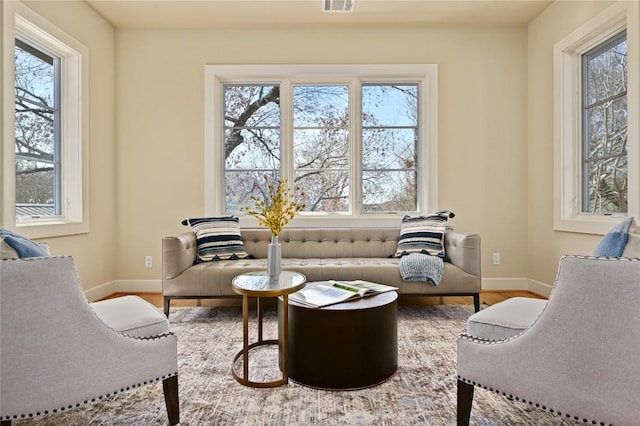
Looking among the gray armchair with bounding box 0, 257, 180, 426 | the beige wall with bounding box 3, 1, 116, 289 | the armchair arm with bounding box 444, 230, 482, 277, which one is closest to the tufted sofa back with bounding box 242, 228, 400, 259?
the armchair arm with bounding box 444, 230, 482, 277

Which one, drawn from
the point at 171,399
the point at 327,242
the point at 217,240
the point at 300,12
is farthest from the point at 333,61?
the point at 171,399

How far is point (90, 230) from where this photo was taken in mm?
3449

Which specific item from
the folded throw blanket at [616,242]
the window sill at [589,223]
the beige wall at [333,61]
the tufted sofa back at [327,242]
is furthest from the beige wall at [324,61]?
the folded throw blanket at [616,242]

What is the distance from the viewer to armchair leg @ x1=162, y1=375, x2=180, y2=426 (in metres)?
1.50

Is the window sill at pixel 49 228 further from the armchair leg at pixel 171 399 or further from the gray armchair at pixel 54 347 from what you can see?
the armchair leg at pixel 171 399

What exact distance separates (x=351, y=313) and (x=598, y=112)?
9.77ft

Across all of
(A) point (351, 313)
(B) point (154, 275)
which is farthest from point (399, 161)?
(B) point (154, 275)

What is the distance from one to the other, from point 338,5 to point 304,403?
3246 millimetres

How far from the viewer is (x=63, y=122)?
3291mm

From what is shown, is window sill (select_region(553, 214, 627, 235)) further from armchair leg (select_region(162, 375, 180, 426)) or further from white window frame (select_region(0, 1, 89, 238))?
white window frame (select_region(0, 1, 89, 238))

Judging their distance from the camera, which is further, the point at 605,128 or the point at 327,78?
the point at 327,78

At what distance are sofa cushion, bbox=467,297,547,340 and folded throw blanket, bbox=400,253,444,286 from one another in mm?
1263

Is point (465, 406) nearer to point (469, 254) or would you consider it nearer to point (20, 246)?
point (469, 254)

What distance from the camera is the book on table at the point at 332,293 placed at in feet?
6.31
